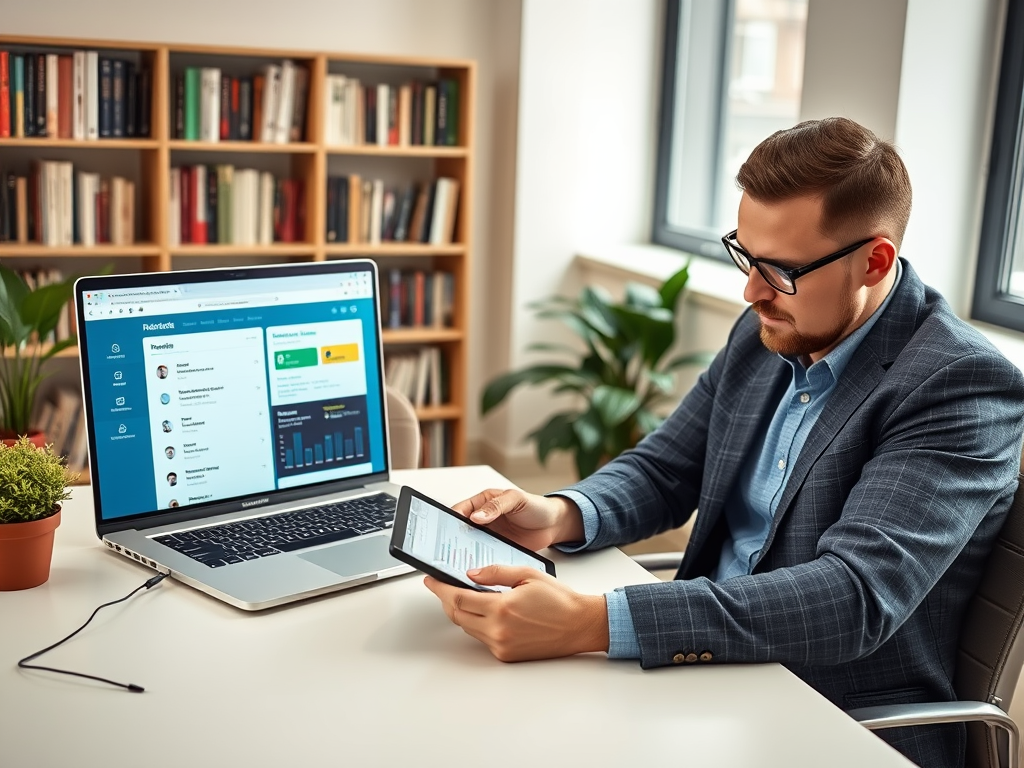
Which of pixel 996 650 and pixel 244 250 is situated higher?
pixel 244 250

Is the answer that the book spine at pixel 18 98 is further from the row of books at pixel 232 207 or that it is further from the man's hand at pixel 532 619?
the man's hand at pixel 532 619

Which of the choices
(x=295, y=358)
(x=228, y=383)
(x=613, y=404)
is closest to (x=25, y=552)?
(x=228, y=383)

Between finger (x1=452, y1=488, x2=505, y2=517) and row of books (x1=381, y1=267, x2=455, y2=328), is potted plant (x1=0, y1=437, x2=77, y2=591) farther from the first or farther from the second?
row of books (x1=381, y1=267, x2=455, y2=328)

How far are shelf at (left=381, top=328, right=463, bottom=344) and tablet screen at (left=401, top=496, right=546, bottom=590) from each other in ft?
8.94

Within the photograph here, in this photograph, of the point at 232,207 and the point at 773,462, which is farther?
the point at 232,207

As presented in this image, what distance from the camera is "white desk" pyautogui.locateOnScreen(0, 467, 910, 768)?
1011 millimetres

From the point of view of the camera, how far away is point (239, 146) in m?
3.71

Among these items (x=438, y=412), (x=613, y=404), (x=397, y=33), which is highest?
(x=397, y=33)

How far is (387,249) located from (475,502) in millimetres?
2634

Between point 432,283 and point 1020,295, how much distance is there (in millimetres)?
2134

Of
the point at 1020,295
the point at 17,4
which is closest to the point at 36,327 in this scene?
the point at 17,4

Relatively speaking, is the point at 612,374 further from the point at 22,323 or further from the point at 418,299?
the point at 22,323

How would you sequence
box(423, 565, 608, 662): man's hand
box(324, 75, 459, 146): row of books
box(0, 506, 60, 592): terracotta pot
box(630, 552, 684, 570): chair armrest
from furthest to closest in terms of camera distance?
box(324, 75, 459, 146): row of books < box(630, 552, 684, 570): chair armrest < box(0, 506, 60, 592): terracotta pot < box(423, 565, 608, 662): man's hand

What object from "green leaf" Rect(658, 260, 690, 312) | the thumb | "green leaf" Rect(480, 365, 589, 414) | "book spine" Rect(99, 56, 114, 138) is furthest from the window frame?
the thumb
